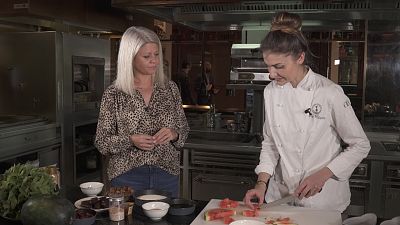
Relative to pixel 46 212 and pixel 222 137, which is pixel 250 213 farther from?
pixel 222 137

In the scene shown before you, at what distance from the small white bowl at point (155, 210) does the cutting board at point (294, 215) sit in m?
0.11

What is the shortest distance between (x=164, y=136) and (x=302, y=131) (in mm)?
646

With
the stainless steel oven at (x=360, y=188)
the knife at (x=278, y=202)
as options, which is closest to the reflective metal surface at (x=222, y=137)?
the stainless steel oven at (x=360, y=188)

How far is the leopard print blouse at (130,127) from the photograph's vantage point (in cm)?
213

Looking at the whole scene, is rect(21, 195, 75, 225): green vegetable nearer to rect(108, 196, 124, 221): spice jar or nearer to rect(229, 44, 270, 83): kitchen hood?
rect(108, 196, 124, 221): spice jar

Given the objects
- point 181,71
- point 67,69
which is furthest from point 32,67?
point 181,71

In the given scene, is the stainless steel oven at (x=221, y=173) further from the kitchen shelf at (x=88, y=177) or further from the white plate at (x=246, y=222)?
the white plate at (x=246, y=222)

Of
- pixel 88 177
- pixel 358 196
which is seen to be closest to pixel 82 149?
pixel 88 177

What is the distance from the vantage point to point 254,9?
318cm

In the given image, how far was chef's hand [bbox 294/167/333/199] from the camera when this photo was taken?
1774mm

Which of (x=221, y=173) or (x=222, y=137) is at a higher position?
(x=222, y=137)

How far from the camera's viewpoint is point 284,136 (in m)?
1.94

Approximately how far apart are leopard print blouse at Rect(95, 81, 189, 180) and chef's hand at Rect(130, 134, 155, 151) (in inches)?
1.3

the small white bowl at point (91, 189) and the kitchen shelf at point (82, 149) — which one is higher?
the small white bowl at point (91, 189)
